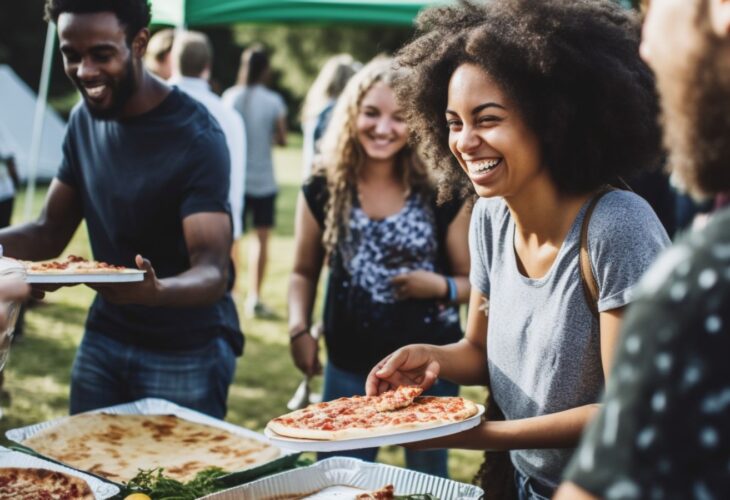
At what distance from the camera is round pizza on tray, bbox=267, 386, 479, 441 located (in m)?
Answer: 1.93

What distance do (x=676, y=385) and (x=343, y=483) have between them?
1.54m

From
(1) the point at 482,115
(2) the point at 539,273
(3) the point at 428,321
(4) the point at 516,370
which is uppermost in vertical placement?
(1) the point at 482,115

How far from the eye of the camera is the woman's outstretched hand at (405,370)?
227 centimetres

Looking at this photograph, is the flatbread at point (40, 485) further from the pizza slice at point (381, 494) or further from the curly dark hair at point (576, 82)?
the curly dark hair at point (576, 82)

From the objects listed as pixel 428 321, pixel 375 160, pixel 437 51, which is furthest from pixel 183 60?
pixel 437 51

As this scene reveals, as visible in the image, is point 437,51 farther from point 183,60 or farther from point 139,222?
point 183,60

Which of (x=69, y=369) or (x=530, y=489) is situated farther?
(x=69, y=369)

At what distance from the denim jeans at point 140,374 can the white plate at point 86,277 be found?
0.55m

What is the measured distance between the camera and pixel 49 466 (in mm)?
2383

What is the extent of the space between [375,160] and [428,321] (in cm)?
65

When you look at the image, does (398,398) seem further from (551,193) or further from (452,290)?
(452,290)

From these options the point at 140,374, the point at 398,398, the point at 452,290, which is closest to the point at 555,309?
the point at 398,398

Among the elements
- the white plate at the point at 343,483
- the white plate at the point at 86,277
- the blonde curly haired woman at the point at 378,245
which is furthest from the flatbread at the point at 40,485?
the blonde curly haired woman at the point at 378,245

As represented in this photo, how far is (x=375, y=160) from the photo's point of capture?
3.48 metres
